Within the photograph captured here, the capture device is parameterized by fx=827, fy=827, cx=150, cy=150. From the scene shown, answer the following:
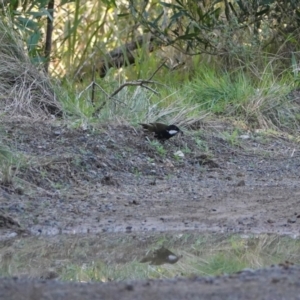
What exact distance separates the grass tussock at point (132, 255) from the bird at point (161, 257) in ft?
0.14

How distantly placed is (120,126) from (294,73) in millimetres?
2941

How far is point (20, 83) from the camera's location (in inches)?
310

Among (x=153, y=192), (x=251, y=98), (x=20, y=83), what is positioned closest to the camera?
(x=153, y=192)

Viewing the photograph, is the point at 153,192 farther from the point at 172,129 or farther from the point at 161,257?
the point at 161,257

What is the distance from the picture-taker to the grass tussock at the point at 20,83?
25.0 feet

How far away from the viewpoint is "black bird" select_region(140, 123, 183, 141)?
7.16 m

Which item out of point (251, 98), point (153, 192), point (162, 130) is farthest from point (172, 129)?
point (251, 98)

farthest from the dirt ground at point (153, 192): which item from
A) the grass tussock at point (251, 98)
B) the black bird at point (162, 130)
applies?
the grass tussock at point (251, 98)

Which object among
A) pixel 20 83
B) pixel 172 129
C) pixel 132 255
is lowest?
pixel 172 129

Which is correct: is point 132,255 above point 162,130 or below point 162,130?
above

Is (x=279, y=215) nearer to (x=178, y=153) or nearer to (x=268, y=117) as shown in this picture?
(x=178, y=153)

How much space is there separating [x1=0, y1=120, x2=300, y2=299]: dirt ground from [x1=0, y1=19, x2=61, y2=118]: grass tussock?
19.8 inches

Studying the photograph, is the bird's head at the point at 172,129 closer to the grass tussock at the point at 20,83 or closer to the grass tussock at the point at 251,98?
the grass tussock at the point at 20,83

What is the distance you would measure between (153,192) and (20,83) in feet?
7.82
